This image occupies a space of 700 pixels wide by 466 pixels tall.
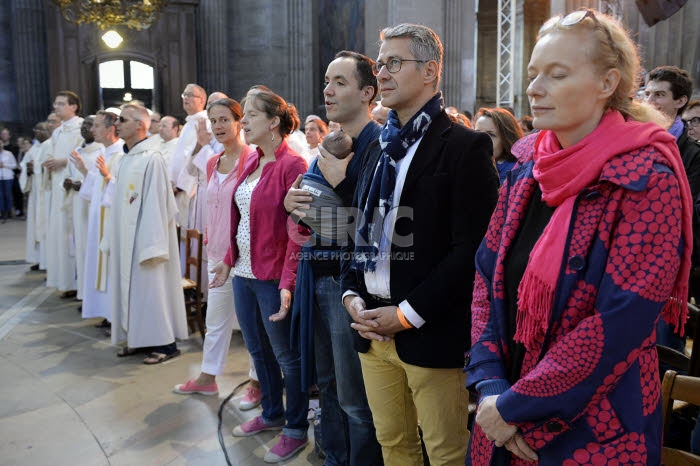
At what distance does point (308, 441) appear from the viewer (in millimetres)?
3639

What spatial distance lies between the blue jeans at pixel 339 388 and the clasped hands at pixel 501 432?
1107 millimetres

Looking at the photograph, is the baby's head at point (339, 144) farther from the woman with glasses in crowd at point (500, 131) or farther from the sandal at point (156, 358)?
the sandal at point (156, 358)

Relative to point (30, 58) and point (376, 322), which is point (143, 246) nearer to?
point (376, 322)

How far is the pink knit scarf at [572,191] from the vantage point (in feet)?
4.80

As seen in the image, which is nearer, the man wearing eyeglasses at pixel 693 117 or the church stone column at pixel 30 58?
the man wearing eyeglasses at pixel 693 117

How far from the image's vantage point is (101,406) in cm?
426

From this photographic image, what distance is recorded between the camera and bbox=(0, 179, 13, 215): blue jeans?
45.6 ft

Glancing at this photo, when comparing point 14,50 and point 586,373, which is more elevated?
point 14,50

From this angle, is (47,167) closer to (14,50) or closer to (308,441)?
(308,441)

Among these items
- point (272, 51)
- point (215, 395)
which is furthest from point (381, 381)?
point (272, 51)

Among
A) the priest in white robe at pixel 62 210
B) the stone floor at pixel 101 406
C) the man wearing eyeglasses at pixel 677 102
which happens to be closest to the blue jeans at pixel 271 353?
the stone floor at pixel 101 406

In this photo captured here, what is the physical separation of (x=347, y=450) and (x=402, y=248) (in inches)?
53.9

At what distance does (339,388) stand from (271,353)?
1081mm

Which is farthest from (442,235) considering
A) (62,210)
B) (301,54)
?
(301,54)
